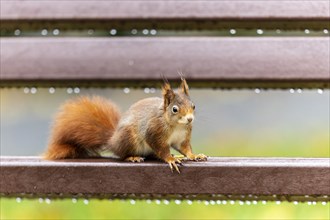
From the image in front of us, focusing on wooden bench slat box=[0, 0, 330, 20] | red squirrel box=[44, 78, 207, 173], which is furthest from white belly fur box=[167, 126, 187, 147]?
wooden bench slat box=[0, 0, 330, 20]

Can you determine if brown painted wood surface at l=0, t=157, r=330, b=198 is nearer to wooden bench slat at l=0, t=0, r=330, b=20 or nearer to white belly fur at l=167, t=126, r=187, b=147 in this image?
white belly fur at l=167, t=126, r=187, b=147

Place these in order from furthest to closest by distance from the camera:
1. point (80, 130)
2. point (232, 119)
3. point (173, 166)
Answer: point (232, 119), point (80, 130), point (173, 166)

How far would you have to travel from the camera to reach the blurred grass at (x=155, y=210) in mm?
1267

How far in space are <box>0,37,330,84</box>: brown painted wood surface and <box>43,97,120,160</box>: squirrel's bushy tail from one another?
7 centimetres

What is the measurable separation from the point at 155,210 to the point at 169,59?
32 cm

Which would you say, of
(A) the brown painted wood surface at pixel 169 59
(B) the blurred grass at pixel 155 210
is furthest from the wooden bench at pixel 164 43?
(B) the blurred grass at pixel 155 210

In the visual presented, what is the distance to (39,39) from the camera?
1357 millimetres

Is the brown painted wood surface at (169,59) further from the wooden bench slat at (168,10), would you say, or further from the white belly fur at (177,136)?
the white belly fur at (177,136)

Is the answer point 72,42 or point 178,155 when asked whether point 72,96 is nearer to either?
Answer: point 72,42

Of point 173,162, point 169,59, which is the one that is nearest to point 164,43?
point 169,59

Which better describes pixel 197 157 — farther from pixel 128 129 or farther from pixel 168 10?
pixel 168 10

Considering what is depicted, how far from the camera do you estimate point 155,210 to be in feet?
4.21

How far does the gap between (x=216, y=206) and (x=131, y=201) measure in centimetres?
18

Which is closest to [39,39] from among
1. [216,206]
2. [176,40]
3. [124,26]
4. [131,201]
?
[124,26]
